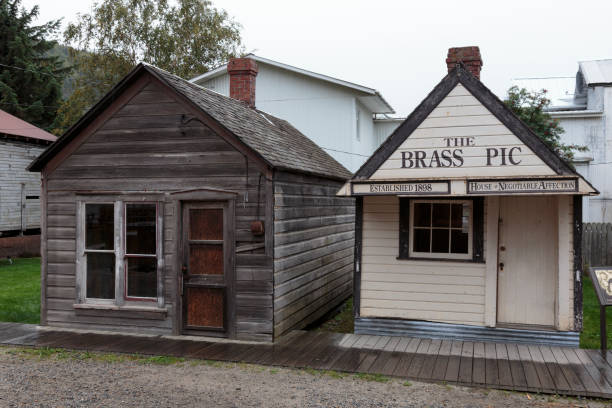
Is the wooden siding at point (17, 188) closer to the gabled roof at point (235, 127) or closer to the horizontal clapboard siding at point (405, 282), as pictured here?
the gabled roof at point (235, 127)

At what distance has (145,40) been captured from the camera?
29.5 meters

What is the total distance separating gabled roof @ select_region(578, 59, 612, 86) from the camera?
867 inches

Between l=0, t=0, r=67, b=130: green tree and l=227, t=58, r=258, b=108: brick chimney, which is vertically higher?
l=0, t=0, r=67, b=130: green tree

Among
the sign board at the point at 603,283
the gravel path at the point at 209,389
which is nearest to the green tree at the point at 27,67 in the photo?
the gravel path at the point at 209,389

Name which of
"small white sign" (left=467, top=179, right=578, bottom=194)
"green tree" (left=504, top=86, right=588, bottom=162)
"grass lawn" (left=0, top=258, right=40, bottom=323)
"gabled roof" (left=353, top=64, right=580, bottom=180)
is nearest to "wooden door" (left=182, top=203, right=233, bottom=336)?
"gabled roof" (left=353, top=64, right=580, bottom=180)

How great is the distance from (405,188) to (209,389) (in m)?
3.89

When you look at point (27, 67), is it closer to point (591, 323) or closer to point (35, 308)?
point (35, 308)

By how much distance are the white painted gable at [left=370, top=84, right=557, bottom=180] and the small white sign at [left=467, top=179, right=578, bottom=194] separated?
1.53 ft

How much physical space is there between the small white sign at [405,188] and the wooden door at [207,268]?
218 centimetres

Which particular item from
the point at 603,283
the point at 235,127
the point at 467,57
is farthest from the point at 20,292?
the point at 603,283

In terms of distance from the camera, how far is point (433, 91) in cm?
861

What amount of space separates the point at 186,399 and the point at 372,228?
13.5 ft

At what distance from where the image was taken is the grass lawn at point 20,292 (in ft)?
37.4

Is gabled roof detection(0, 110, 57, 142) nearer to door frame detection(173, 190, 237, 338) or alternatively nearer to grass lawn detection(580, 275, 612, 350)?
door frame detection(173, 190, 237, 338)
